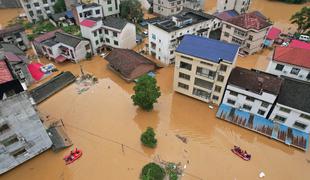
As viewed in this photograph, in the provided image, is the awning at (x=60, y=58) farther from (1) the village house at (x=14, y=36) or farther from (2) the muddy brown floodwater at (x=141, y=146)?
(1) the village house at (x=14, y=36)

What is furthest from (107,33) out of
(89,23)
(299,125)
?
(299,125)

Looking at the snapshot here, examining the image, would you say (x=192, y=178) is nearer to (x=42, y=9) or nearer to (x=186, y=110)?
(x=186, y=110)

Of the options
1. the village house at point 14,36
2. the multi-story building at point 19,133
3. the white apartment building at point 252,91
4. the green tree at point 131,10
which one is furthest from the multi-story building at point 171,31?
the village house at point 14,36

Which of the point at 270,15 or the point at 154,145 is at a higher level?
the point at 270,15

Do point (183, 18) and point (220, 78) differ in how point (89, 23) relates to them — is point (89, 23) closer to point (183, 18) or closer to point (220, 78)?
point (183, 18)

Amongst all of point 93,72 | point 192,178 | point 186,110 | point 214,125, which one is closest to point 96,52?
point 93,72

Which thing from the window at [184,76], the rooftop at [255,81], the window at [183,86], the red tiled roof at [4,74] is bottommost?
the window at [183,86]

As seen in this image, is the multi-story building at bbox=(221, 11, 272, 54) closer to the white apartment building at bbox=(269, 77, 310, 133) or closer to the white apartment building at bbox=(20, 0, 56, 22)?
the white apartment building at bbox=(269, 77, 310, 133)
